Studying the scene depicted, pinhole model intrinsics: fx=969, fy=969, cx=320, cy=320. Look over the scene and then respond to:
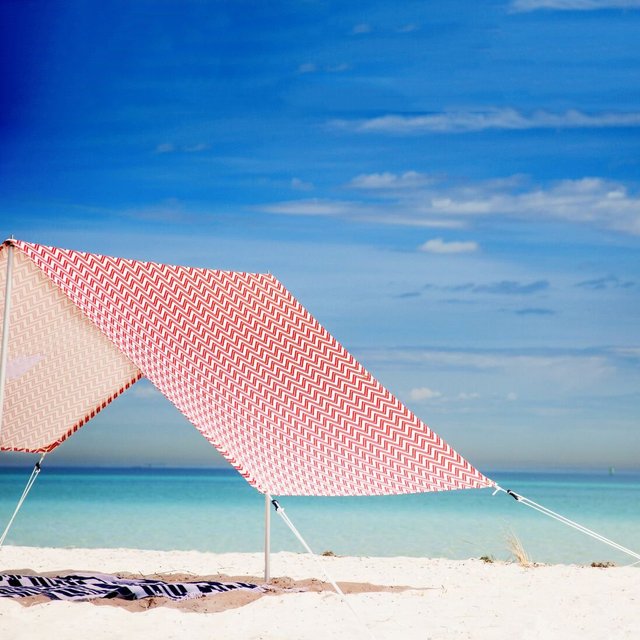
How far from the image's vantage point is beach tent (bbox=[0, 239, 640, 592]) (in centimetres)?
484

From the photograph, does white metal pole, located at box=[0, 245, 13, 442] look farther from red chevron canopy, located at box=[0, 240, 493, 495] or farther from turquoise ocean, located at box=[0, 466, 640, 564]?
turquoise ocean, located at box=[0, 466, 640, 564]

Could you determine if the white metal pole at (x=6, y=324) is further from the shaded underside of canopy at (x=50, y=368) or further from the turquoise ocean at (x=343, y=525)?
the turquoise ocean at (x=343, y=525)

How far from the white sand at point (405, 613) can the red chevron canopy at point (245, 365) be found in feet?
2.07

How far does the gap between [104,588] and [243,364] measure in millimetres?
1510

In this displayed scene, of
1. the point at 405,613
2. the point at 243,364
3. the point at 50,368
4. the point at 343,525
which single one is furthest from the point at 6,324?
the point at 343,525

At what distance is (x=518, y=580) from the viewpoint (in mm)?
6137

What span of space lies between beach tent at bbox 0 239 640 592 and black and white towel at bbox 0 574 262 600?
0.66m

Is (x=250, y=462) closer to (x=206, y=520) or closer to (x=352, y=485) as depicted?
(x=352, y=485)

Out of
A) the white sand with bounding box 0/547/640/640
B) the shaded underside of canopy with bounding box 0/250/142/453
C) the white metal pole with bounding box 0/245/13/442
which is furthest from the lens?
the shaded underside of canopy with bounding box 0/250/142/453

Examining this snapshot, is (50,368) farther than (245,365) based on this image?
Yes

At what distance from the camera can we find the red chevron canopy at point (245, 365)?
4848 millimetres

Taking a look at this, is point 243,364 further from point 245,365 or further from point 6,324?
point 6,324

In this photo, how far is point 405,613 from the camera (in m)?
4.93

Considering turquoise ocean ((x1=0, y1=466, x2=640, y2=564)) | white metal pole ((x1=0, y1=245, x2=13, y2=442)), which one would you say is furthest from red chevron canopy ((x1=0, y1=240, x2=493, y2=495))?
turquoise ocean ((x1=0, y1=466, x2=640, y2=564))
